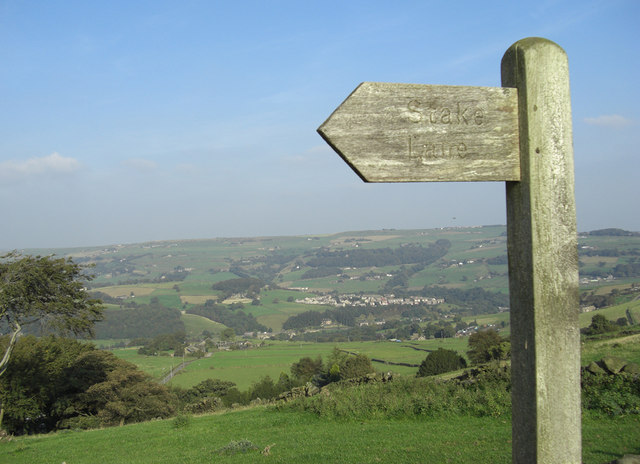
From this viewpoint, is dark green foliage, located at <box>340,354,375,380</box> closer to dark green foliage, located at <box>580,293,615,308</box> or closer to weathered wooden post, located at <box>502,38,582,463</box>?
weathered wooden post, located at <box>502,38,582,463</box>

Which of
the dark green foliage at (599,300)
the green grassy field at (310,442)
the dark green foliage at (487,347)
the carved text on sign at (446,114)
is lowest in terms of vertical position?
the dark green foliage at (599,300)

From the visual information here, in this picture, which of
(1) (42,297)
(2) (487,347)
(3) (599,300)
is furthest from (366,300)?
(1) (42,297)

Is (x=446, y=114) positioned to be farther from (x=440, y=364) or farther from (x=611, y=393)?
(x=440, y=364)

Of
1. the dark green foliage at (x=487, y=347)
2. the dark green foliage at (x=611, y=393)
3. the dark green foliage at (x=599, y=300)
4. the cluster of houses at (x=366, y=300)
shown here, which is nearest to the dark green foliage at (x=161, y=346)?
the dark green foliage at (x=487, y=347)

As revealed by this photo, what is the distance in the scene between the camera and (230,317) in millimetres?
111875

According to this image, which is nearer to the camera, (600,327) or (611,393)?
(611,393)

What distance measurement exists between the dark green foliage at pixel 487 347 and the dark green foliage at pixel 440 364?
964mm

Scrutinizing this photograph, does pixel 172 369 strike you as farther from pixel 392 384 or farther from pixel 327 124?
pixel 327 124

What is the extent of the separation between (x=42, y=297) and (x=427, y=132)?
17.8m

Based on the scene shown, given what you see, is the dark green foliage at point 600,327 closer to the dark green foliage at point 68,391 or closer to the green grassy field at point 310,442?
the green grassy field at point 310,442

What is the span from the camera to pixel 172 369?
54.7 metres

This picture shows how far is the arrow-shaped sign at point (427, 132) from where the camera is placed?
2.07 meters

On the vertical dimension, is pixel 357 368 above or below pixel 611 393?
below

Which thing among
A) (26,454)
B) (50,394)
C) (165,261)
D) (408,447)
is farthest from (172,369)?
(165,261)
